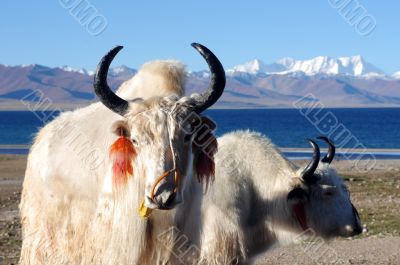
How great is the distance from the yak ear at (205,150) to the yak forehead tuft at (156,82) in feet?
1.38

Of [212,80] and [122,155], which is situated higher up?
[212,80]

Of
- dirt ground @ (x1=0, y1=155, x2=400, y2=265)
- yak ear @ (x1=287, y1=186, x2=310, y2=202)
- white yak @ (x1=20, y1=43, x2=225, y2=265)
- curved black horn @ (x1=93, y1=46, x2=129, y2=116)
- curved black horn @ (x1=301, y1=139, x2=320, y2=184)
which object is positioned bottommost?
dirt ground @ (x1=0, y1=155, x2=400, y2=265)

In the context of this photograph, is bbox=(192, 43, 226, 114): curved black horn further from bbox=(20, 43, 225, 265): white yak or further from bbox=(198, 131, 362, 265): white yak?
bbox=(198, 131, 362, 265): white yak

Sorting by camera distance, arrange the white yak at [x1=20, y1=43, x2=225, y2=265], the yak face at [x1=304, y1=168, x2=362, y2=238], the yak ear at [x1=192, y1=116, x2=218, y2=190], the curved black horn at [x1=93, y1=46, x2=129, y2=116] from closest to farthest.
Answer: the white yak at [x1=20, y1=43, x2=225, y2=265] → the curved black horn at [x1=93, y1=46, x2=129, y2=116] → the yak ear at [x1=192, y1=116, x2=218, y2=190] → the yak face at [x1=304, y1=168, x2=362, y2=238]

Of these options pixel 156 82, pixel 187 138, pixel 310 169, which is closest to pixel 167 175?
pixel 187 138

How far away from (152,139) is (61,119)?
1.44m

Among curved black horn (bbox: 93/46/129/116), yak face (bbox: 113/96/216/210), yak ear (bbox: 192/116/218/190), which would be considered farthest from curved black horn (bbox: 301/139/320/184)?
curved black horn (bbox: 93/46/129/116)

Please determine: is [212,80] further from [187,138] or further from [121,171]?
[121,171]

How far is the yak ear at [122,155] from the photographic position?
4.72 meters

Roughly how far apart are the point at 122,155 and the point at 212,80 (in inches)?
32.4

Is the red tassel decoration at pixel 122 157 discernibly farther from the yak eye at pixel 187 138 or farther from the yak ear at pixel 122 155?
the yak eye at pixel 187 138

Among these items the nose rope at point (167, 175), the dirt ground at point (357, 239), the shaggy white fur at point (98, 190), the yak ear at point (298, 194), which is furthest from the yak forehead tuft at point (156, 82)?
the dirt ground at point (357, 239)

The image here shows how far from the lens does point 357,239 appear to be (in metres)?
10.7

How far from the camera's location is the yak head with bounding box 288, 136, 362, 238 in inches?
309
